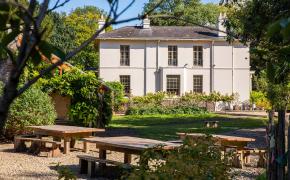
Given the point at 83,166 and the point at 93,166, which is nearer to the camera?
the point at 93,166

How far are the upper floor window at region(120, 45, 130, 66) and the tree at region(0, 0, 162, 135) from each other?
4371 centimetres

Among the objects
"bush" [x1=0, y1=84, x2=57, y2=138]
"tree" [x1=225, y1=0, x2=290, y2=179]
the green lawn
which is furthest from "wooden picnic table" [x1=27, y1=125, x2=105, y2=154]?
"tree" [x1=225, y1=0, x2=290, y2=179]

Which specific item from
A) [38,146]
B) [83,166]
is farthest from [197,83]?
[83,166]

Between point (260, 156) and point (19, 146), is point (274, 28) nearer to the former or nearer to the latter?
point (260, 156)

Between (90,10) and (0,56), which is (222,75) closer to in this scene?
(90,10)

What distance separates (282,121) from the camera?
7.11m

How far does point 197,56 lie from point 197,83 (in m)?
2.32

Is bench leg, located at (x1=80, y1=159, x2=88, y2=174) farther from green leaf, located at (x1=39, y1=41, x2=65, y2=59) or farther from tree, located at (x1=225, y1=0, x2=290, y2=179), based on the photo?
green leaf, located at (x1=39, y1=41, x2=65, y2=59)

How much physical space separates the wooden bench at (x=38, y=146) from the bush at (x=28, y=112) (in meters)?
1.15

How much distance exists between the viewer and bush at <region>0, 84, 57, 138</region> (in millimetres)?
17422

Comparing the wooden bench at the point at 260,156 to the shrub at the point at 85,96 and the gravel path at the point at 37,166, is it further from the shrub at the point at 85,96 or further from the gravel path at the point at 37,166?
the shrub at the point at 85,96

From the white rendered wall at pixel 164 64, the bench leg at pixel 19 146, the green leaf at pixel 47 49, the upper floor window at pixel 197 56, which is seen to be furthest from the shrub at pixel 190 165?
the upper floor window at pixel 197 56

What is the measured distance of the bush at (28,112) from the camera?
57.2ft

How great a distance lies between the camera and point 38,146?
15406 millimetres
